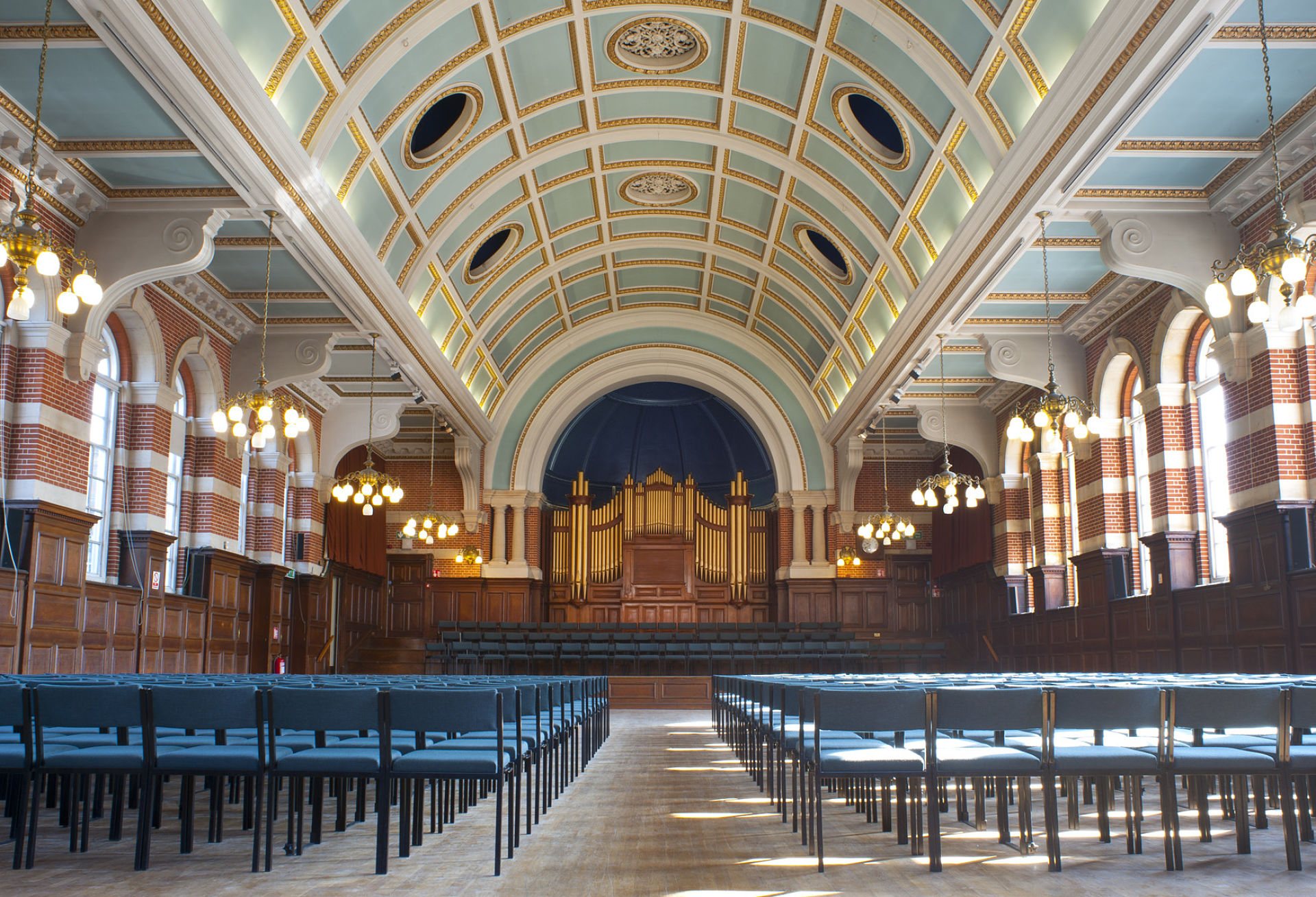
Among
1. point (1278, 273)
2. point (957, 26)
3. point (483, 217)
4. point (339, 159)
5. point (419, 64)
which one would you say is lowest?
point (1278, 273)

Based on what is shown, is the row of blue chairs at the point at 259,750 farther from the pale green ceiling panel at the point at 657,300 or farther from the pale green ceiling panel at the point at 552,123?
the pale green ceiling panel at the point at 657,300

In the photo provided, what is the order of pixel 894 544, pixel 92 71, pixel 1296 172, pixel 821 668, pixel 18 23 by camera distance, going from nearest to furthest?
pixel 18 23 → pixel 92 71 → pixel 1296 172 → pixel 821 668 → pixel 894 544

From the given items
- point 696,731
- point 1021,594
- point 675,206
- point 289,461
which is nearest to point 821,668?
point 1021,594

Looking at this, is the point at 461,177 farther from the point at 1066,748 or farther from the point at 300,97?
the point at 1066,748

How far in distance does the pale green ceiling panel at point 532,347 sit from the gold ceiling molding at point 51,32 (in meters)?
14.4

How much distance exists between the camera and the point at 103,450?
12.6 metres

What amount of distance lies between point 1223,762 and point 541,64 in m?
11.6

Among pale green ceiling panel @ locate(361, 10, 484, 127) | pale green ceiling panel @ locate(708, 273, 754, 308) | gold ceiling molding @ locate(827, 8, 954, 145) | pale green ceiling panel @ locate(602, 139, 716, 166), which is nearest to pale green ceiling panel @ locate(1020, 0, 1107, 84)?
gold ceiling molding @ locate(827, 8, 954, 145)

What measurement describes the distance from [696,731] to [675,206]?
10002 millimetres

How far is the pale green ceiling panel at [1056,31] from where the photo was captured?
9.02m

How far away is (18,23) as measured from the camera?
8.03 m

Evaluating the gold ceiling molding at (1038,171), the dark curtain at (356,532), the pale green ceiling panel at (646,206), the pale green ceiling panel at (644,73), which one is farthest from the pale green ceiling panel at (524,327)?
the gold ceiling molding at (1038,171)

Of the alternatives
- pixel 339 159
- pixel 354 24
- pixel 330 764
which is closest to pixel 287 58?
pixel 354 24

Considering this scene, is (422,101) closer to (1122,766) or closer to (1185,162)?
(1185,162)
